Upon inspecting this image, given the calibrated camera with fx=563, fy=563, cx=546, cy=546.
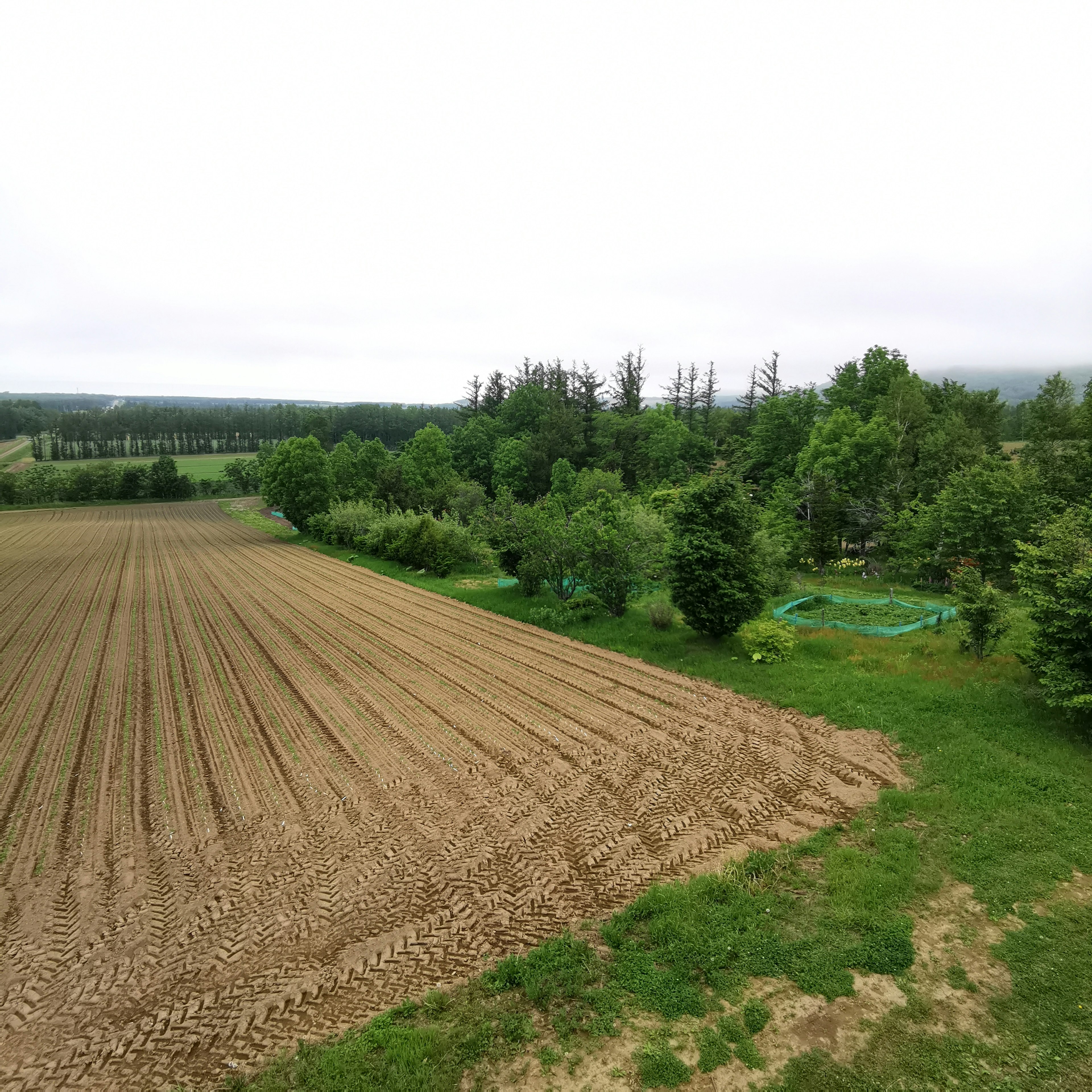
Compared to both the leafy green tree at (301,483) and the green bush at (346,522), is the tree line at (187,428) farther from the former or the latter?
the green bush at (346,522)

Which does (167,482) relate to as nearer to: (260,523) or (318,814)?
(260,523)

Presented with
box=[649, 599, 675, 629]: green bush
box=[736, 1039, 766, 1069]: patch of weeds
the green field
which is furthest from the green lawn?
box=[736, 1039, 766, 1069]: patch of weeds

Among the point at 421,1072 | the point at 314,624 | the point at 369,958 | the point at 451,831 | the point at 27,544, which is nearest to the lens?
the point at 421,1072

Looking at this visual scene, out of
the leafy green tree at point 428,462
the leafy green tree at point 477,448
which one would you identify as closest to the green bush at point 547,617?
the leafy green tree at point 428,462

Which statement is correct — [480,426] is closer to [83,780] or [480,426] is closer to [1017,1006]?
[83,780]

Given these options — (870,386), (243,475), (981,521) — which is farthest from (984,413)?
(243,475)

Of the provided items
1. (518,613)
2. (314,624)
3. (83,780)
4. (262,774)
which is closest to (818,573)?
(518,613)

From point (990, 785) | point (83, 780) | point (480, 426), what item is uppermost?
point (480, 426)
